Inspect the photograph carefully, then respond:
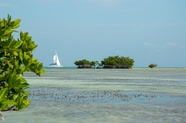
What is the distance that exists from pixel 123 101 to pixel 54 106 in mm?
2986

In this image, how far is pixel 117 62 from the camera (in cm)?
11019

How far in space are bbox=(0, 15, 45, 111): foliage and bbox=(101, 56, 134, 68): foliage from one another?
Answer: 10498 cm

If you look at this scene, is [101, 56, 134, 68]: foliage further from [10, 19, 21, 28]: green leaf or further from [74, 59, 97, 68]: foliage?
[10, 19, 21, 28]: green leaf

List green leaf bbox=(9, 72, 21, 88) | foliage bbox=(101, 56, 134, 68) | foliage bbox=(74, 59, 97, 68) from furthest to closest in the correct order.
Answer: foliage bbox=(74, 59, 97, 68) < foliage bbox=(101, 56, 134, 68) < green leaf bbox=(9, 72, 21, 88)

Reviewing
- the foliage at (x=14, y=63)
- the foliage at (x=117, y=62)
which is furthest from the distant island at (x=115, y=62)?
the foliage at (x=14, y=63)

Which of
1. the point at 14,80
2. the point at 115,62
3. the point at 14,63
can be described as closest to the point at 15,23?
the point at 14,63

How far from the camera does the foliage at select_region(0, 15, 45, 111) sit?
2.46m

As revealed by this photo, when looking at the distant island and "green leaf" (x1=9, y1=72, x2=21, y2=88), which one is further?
the distant island

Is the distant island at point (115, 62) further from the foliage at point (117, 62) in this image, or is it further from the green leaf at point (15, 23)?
the green leaf at point (15, 23)

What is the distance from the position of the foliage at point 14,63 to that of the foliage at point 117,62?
104977mm

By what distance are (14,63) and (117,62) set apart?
354ft

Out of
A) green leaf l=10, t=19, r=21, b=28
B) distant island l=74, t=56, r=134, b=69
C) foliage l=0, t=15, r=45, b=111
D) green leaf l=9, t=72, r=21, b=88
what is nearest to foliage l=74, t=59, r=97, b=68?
distant island l=74, t=56, r=134, b=69

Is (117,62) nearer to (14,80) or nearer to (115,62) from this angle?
(115,62)

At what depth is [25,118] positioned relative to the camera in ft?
31.7
